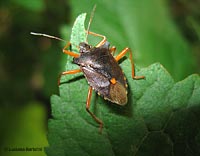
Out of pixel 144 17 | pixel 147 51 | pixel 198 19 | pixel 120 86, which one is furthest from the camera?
pixel 198 19

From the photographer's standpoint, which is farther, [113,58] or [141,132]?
[113,58]

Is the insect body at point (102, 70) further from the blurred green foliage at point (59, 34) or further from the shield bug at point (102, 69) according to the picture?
the blurred green foliage at point (59, 34)

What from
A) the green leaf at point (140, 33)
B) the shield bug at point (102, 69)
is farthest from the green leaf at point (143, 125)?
the green leaf at point (140, 33)

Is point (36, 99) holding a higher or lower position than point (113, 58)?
lower

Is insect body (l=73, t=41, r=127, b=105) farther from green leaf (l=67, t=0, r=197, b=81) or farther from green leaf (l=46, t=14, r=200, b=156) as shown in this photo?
green leaf (l=67, t=0, r=197, b=81)

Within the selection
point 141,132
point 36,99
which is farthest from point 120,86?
point 36,99

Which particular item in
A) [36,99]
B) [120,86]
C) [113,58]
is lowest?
[36,99]

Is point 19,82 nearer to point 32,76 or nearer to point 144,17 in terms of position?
point 32,76
